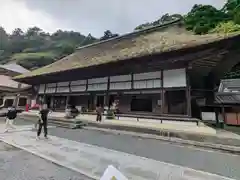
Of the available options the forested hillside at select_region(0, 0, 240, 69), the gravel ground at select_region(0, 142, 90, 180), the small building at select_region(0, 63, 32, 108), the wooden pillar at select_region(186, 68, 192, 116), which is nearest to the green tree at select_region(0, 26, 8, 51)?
the forested hillside at select_region(0, 0, 240, 69)

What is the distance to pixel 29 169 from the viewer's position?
15.8 ft

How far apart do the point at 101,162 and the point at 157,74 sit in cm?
699

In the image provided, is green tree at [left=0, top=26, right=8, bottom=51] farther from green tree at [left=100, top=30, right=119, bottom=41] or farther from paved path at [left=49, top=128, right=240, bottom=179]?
paved path at [left=49, top=128, right=240, bottom=179]

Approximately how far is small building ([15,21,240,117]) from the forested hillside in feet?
Result: 4.70

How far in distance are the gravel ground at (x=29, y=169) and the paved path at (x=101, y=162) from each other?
0.74ft

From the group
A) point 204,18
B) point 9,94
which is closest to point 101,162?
point 204,18

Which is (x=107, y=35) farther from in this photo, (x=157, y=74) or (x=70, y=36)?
(x=157, y=74)

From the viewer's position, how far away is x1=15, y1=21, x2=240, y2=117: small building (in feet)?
30.7

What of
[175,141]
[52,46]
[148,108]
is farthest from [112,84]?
[52,46]

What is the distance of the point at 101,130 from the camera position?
34.5 feet

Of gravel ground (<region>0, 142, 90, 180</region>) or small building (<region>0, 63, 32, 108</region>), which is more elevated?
small building (<region>0, 63, 32, 108</region>)

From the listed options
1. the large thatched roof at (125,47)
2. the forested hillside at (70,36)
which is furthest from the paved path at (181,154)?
the forested hillside at (70,36)

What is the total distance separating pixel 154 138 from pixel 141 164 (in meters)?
3.31

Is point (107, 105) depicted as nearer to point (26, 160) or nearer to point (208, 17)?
point (26, 160)
